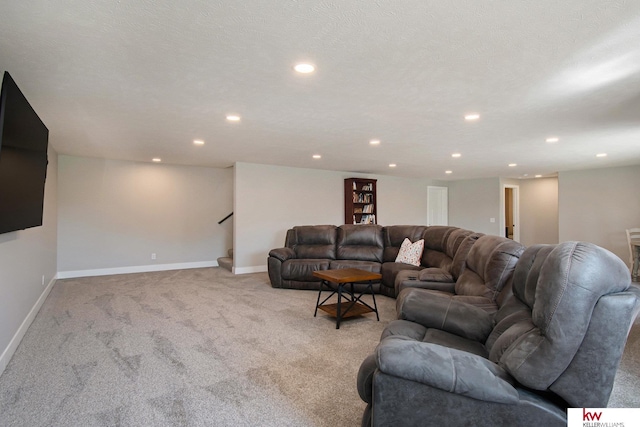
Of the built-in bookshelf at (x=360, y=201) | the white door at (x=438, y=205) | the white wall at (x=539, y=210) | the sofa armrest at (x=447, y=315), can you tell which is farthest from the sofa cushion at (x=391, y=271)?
the white wall at (x=539, y=210)

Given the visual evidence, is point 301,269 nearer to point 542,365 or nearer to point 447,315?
point 447,315

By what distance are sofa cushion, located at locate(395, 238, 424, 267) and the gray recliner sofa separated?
3.66 metres

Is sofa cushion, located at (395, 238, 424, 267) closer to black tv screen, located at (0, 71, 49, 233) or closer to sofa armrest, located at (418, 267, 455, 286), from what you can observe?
sofa armrest, located at (418, 267, 455, 286)

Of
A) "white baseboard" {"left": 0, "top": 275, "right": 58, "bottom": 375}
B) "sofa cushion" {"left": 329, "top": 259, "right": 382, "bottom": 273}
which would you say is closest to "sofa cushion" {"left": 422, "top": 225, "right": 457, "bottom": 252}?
"sofa cushion" {"left": 329, "top": 259, "right": 382, "bottom": 273}

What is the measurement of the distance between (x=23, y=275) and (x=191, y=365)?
2.23 m

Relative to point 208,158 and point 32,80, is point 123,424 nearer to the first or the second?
point 32,80

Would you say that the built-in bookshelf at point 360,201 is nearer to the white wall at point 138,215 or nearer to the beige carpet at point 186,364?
the white wall at point 138,215

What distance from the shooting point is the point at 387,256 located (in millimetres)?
5582

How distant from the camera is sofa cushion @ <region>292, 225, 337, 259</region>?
5842 mm

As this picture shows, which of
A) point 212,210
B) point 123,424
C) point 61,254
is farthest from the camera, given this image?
point 212,210

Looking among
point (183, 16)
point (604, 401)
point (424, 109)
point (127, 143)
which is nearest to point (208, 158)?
point (127, 143)

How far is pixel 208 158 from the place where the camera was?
623cm

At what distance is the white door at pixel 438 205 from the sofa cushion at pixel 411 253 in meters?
5.28

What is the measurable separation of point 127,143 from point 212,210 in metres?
2.79
